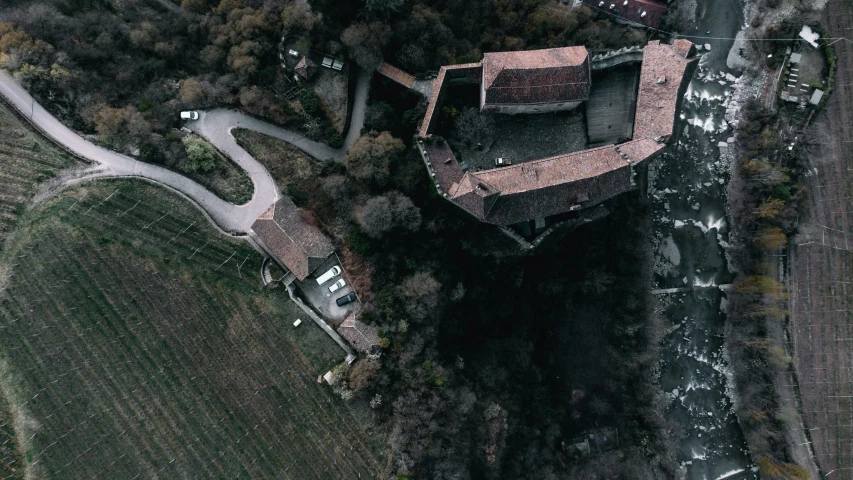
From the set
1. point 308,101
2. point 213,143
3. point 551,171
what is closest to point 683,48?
point 551,171

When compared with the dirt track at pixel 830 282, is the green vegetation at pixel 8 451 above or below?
below

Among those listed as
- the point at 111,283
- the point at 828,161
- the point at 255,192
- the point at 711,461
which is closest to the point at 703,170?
the point at 828,161

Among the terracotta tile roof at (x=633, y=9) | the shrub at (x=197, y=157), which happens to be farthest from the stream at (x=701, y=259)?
the shrub at (x=197, y=157)

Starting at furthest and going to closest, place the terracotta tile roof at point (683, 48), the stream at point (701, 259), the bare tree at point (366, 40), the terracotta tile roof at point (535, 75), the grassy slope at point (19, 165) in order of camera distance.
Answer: the stream at point (701, 259)
the terracotta tile roof at point (683, 48)
the grassy slope at point (19, 165)
the bare tree at point (366, 40)
the terracotta tile roof at point (535, 75)

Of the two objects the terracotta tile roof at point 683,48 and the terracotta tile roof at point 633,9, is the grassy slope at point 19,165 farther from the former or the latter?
the terracotta tile roof at point 683,48

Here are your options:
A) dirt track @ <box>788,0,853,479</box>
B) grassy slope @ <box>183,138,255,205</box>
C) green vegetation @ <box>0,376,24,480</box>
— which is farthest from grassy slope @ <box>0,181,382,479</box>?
dirt track @ <box>788,0,853,479</box>

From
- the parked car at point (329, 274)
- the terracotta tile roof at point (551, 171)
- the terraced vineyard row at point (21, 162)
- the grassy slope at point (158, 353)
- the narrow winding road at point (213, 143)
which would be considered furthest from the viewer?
the narrow winding road at point (213, 143)

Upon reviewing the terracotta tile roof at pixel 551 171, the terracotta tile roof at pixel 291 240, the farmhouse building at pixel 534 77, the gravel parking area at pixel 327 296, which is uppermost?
the farmhouse building at pixel 534 77

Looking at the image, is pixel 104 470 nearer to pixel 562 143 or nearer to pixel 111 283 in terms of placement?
pixel 111 283
